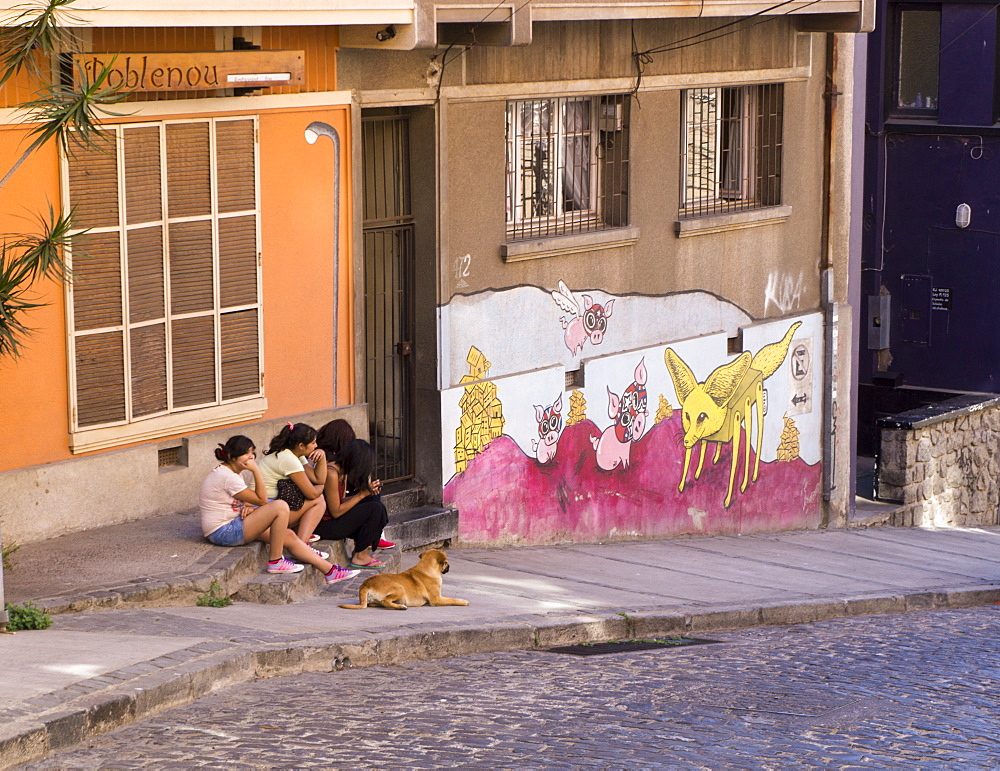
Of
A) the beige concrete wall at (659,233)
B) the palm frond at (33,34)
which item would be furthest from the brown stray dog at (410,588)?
the palm frond at (33,34)

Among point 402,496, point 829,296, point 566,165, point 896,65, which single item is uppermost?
point 896,65

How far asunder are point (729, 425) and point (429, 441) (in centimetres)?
418

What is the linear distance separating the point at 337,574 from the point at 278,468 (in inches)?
31.2

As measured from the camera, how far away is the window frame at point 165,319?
962cm

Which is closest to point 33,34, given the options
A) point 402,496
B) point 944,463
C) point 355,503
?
point 355,503

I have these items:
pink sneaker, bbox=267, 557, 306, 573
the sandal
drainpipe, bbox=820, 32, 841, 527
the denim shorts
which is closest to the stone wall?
drainpipe, bbox=820, 32, 841, 527

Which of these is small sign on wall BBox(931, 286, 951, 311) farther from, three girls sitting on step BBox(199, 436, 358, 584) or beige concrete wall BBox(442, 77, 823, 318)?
three girls sitting on step BBox(199, 436, 358, 584)

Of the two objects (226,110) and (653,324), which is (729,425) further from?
(226,110)

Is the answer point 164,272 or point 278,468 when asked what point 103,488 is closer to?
point 278,468

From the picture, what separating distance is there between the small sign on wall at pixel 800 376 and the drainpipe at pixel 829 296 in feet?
0.94

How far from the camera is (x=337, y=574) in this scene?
32.7 ft

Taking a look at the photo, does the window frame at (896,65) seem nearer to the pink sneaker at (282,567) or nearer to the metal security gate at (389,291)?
the metal security gate at (389,291)

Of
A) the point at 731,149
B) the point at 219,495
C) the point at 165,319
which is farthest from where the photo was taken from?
the point at 731,149

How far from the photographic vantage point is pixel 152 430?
397 inches
